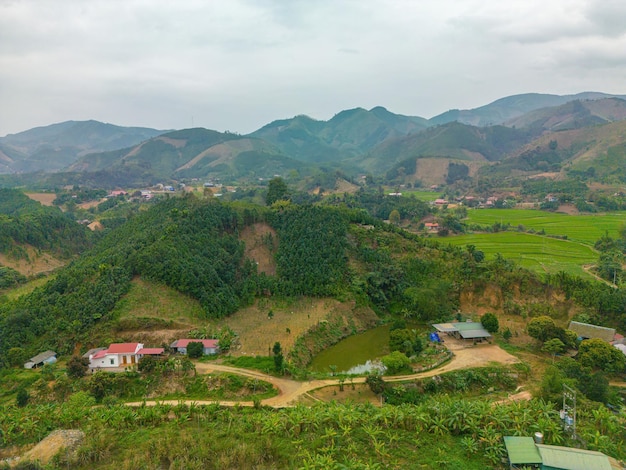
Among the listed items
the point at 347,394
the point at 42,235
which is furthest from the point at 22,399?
the point at 42,235

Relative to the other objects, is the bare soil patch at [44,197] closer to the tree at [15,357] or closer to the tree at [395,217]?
the tree at [395,217]

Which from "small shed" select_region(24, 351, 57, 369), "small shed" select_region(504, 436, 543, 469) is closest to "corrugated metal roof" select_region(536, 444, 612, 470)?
"small shed" select_region(504, 436, 543, 469)

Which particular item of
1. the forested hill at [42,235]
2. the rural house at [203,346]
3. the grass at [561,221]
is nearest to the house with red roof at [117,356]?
the rural house at [203,346]

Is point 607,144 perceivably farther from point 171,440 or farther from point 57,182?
point 57,182

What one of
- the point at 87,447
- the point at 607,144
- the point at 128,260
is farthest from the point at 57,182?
the point at 607,144

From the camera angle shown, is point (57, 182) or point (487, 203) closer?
point (487, 203)

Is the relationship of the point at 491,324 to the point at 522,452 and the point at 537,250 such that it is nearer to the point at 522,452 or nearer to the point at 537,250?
the point at 522,452
